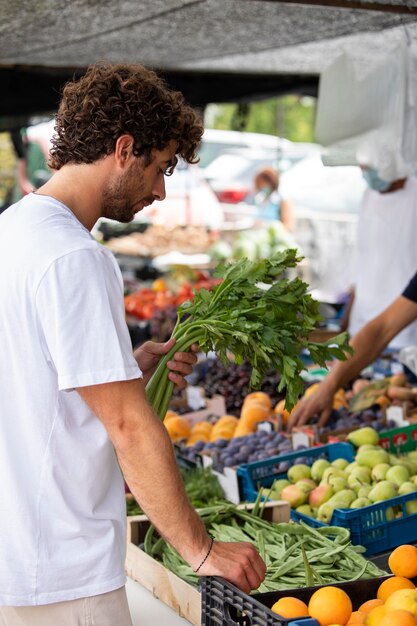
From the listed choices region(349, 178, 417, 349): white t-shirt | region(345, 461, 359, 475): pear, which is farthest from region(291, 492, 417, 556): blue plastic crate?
region(349, 178, 417, 349): white t-shirt

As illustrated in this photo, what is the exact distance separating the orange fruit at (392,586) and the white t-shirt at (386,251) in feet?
13.4

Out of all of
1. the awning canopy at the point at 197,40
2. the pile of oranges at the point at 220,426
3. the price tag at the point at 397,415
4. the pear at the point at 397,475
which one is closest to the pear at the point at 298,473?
the pear at the point at 397,475

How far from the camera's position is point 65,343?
1743mm

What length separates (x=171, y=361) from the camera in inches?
95.6

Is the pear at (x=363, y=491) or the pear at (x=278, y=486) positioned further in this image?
the pear at (x=278, y=486)

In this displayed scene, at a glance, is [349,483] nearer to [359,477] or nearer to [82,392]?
[359,477]

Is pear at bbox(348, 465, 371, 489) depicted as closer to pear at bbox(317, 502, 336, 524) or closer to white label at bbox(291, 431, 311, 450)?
pear at bbox(317, 502, 336, 524)

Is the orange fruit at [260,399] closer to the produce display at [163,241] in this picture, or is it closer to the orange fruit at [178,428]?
the orange fruit at [178,428]

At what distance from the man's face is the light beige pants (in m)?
0.84

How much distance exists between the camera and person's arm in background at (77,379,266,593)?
181 cm

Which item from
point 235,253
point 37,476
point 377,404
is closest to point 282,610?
point 37,476

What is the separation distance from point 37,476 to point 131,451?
0.20m

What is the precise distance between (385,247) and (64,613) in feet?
15.9

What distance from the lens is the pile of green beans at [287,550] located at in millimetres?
2588
